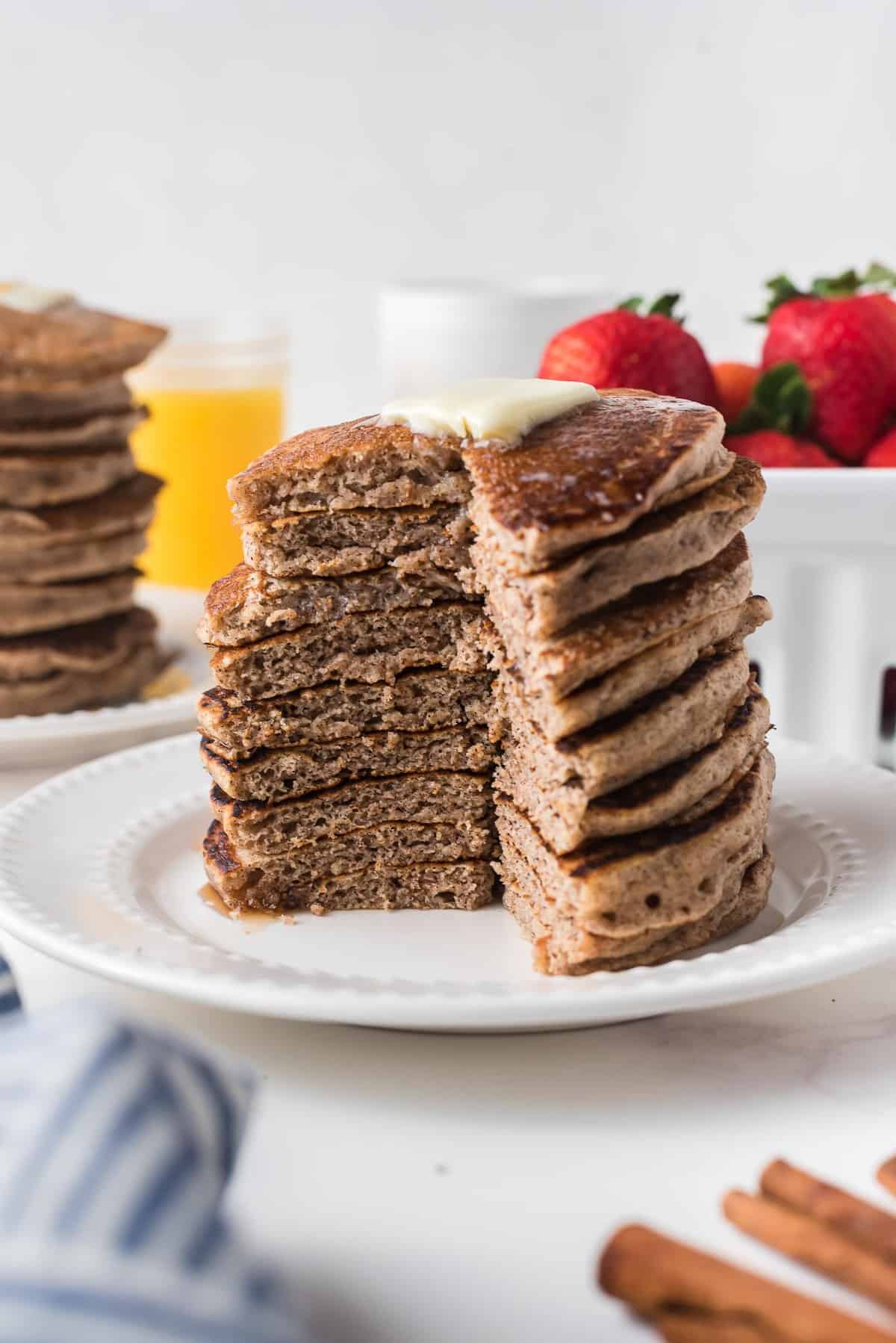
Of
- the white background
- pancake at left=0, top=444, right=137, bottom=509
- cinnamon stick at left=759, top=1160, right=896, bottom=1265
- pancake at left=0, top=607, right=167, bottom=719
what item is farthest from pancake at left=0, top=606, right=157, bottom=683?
the white background

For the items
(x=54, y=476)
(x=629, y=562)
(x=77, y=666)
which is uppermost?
(x=629, y=562)

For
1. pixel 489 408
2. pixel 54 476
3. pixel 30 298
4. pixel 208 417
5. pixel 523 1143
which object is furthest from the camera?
pixel 208 417

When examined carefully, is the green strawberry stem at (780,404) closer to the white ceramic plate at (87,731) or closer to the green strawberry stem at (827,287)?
the green strawberry stem at (827,287)

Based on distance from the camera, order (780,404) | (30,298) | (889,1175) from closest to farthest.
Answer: (889,1175) → (780,404) → (30,298)

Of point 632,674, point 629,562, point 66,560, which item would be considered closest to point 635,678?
point 632,674

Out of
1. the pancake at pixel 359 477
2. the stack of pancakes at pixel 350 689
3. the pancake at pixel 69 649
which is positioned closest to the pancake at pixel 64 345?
the pancake at pixel 69 649

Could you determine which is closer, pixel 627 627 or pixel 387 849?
pixel 627 627

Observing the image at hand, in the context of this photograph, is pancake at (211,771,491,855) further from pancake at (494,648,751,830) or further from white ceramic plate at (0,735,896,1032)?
pancake at (494,648,751,830)

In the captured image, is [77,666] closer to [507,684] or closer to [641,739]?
[507,684]

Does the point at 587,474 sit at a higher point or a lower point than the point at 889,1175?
higher
